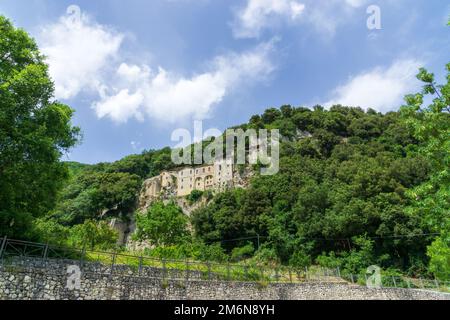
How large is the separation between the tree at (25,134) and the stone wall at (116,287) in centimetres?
403

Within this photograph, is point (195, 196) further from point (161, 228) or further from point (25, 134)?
point (25, 134)

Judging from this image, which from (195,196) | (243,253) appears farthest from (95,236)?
(195,196)

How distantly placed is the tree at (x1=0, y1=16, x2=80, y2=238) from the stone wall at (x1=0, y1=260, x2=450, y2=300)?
13.2 feet

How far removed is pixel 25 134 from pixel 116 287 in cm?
733

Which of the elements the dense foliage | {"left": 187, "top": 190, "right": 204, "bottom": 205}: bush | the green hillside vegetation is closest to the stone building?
{"left": 187, "top": 190, "right": 204, "bottom": 205}: bush

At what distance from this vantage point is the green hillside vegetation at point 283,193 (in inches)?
474

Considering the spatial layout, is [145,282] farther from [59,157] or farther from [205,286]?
[59,157]

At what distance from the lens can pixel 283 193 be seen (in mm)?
46469

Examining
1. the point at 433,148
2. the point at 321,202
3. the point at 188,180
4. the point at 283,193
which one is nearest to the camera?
the point at 433,148

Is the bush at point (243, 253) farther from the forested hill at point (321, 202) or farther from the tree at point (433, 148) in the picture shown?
the tree at point (433, 148)

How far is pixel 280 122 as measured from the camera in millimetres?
73938

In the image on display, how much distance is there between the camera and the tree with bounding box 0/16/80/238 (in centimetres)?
1212
